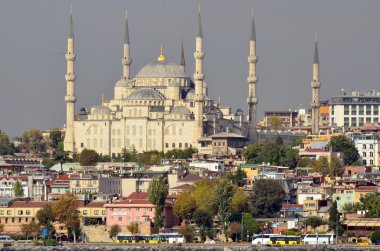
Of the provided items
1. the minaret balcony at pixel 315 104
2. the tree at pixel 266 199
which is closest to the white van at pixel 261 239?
the tree at pixel 266 199

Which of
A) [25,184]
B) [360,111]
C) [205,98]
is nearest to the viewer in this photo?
[25,184]

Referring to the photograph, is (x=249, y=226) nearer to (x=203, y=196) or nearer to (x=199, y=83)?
(x=203, y=196)

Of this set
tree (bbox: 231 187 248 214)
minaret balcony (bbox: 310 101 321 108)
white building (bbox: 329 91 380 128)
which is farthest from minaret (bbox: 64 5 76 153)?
tree (bbox: 231 187 248 214)

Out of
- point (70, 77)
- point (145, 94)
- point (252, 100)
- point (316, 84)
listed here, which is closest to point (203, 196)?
point (252, 100)

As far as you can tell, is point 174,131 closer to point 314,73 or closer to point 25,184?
point 314,73

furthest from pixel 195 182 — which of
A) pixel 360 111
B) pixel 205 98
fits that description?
pixel 360 111

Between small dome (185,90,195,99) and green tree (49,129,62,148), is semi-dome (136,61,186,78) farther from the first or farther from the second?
green tree (49,129,62,148)

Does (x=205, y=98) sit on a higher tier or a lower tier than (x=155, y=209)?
higher
